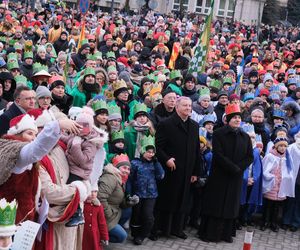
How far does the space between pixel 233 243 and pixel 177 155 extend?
4.87 feet

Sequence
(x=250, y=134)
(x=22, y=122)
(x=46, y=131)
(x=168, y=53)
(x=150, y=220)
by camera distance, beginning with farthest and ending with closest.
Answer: (x=168, y=53)
(x=250, y=134)
(x=150, y=220)
(x=22, y=122)
(x=46, y=131)

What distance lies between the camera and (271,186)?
31.2 feet

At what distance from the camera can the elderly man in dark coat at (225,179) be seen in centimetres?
870

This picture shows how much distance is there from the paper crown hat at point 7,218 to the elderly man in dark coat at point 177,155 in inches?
164

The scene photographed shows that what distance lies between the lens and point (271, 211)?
9.74 metres

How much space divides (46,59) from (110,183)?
7.61 metres

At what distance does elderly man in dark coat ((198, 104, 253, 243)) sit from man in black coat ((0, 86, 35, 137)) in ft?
9.63

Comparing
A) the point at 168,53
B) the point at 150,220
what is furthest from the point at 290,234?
the point at 168,53

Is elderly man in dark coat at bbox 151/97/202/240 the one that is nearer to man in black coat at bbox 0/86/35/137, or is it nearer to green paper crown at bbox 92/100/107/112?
green paper crown at bbox 92/100/107/112

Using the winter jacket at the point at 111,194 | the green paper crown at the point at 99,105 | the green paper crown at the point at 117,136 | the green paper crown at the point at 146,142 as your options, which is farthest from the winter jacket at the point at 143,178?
the green paper crown at the point at 99,105

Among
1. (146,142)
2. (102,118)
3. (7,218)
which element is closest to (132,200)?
(146,142)

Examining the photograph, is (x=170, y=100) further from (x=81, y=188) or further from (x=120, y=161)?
(x=81, y=188)

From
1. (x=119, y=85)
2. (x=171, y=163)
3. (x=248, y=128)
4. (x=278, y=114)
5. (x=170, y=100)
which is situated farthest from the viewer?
(x=278, y=114)

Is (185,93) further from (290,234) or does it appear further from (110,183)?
(110,183)
